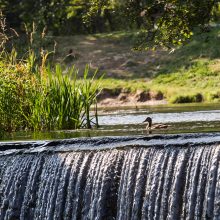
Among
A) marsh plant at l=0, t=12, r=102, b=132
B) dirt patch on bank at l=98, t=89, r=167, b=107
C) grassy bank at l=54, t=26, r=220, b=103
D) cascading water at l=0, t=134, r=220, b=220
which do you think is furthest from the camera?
grassy bank at l=54, t=26, r=220, b=103

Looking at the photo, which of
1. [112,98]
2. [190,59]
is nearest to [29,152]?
[112,98]

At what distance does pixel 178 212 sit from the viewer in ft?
36.9

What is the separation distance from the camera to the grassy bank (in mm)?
29141

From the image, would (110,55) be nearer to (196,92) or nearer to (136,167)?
(196,92)

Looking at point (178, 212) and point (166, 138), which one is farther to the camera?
point (166, 138)

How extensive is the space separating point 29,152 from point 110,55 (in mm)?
23652

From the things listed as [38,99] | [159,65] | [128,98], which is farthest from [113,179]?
[159,65]

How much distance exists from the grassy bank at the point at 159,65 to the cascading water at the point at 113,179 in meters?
13.9

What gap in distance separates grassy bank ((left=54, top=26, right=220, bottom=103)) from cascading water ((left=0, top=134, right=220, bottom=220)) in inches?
549

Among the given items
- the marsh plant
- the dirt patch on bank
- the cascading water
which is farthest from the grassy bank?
the cascading water

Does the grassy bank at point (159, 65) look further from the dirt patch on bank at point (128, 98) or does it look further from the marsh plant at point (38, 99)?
the marsh plant at point (38, 99)

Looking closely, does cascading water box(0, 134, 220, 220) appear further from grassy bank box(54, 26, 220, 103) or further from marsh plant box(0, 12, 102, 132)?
grassy bank box(54, 26, 220, 103)

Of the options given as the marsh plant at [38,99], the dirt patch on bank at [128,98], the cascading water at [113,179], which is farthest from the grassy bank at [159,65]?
the cascading water at [113,179]

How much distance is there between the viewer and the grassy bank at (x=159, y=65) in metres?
29.1
